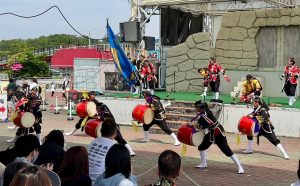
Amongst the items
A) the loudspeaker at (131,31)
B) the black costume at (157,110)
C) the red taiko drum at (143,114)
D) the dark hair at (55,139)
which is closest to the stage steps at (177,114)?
the black costume at (157,110)

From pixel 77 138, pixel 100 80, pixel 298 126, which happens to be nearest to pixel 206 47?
pixel 100 80

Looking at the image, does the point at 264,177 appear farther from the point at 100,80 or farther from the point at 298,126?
the point at 100,80

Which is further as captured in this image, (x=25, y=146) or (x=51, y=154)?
(x=51, y=154)

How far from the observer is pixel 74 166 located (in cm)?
447

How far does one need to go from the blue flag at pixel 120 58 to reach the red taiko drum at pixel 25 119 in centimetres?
470

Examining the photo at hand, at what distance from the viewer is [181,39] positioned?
25844 mm

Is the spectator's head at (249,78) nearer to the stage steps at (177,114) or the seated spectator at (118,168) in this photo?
the stage steps at (177,114)

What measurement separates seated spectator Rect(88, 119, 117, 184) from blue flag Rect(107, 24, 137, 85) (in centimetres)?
1058

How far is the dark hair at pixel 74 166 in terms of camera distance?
4457 mm

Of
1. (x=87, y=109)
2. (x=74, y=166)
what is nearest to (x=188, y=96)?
(x=87, y=109)

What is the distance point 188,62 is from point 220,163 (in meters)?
11.7

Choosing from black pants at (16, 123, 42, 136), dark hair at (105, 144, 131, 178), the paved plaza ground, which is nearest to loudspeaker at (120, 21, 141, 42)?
the paved plaza ground

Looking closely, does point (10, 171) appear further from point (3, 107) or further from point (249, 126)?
point (3, 107)

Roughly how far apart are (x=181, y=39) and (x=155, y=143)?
12422 millimetres
